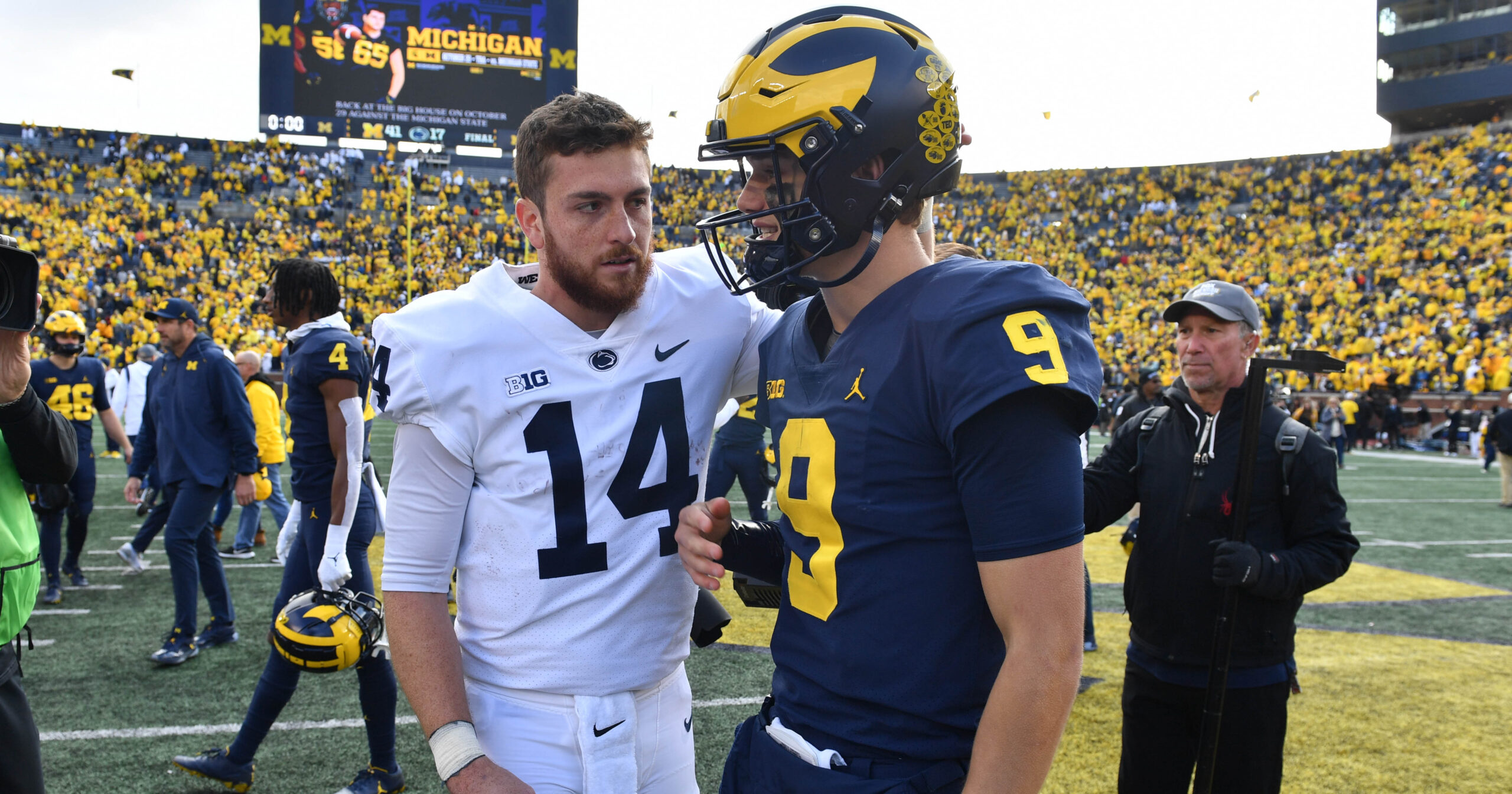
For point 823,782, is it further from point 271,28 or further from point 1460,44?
point 1460,44

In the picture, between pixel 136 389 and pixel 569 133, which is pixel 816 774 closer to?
pixel 569 133

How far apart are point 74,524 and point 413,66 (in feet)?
83.2

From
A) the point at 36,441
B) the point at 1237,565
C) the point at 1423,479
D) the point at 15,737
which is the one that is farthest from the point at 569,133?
the point at 1423,479

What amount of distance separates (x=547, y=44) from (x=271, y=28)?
7924 mm

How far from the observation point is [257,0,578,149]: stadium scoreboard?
1107 inches

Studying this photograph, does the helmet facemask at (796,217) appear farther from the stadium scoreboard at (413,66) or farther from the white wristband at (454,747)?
the stadium scoreboard at (413,66)

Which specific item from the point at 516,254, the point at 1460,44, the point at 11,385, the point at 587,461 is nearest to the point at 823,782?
the point at 587,461

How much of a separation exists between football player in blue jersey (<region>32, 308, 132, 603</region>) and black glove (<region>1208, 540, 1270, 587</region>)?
683cm

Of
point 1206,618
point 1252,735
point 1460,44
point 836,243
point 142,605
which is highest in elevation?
point 1460,44

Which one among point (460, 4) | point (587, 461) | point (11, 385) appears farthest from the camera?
point (460, 4)

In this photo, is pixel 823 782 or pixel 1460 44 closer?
pixel 823 782

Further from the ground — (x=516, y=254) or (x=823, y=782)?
(x=516, y=254)

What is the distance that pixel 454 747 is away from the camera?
1.72m

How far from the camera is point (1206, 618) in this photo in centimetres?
301
